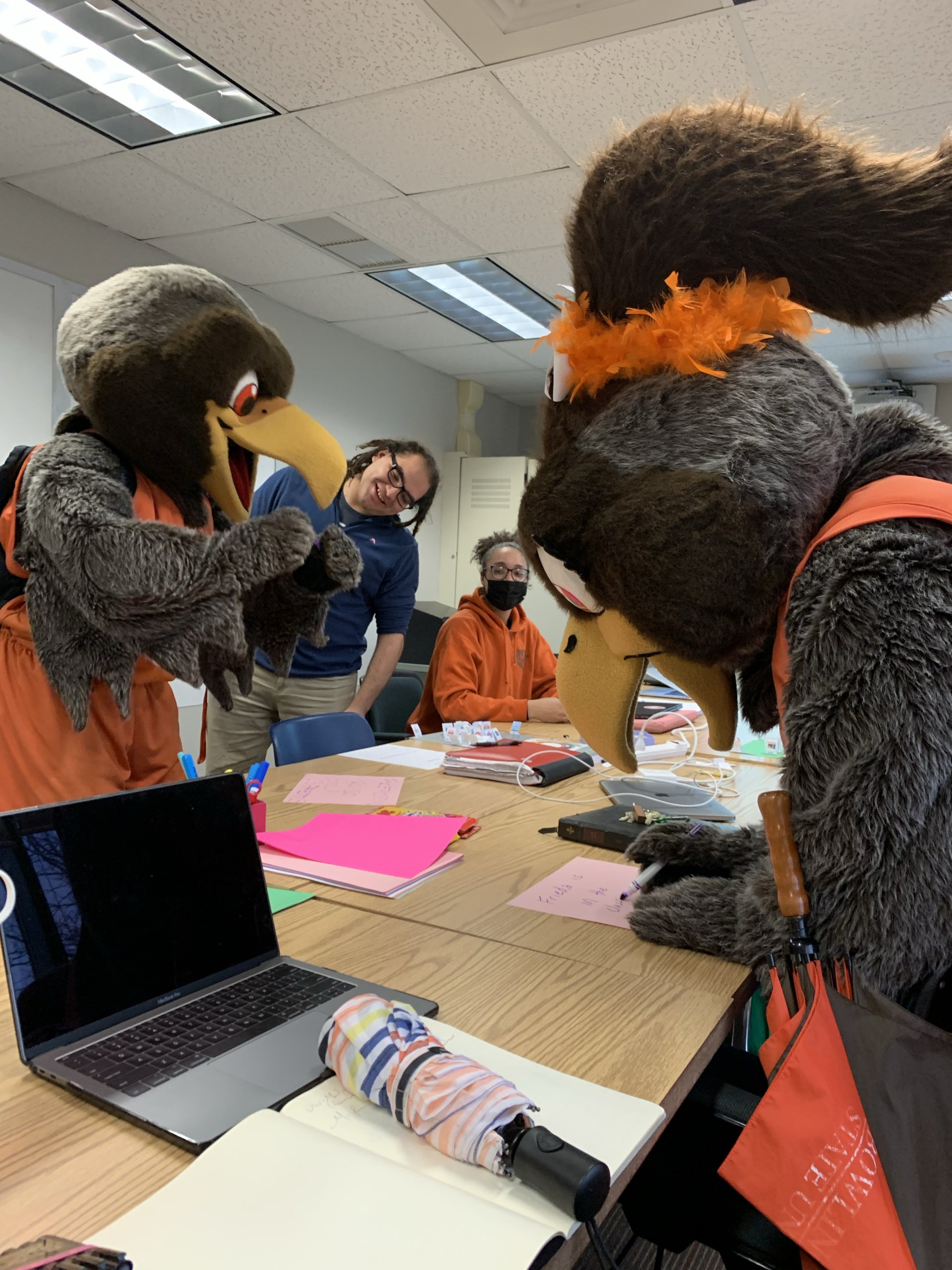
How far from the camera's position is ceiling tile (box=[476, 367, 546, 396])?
6.07m

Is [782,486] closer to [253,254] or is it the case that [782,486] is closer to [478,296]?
[253,254]

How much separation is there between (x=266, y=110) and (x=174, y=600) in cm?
219

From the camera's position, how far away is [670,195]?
0.90m

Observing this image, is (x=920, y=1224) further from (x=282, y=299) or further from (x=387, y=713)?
(x=282, y=299)

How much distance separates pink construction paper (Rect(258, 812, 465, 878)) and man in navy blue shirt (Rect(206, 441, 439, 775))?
111cm

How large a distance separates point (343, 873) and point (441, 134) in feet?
8.28

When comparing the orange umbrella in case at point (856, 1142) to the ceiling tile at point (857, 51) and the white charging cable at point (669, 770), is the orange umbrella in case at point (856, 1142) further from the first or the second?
the ceiling tile at point (857, 51)

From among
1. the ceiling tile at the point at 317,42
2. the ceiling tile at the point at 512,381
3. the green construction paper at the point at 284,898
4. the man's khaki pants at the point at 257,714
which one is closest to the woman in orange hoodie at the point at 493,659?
the man's khaki pants at the point at 257,714

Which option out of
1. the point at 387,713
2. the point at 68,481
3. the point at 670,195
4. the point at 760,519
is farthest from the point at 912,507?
the point at 387,713

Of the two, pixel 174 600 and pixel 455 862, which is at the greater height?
pixel 174 600

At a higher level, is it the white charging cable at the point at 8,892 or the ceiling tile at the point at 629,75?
the ceiling tile at the point at 629,75

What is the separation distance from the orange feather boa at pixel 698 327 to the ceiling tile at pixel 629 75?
1594 mm

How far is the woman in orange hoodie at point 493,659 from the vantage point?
2.78m

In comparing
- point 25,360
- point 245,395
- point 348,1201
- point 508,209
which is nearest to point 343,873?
point 348,1201
